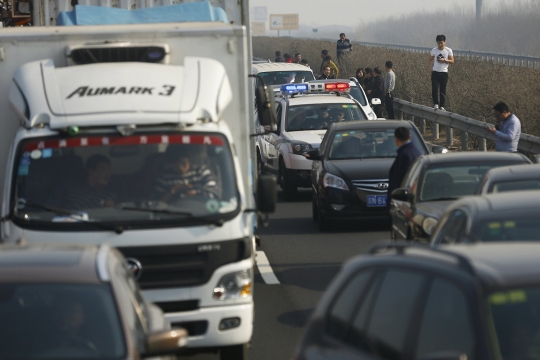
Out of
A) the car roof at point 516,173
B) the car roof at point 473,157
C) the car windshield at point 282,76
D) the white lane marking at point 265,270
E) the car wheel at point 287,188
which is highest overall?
the car roof at point 516,173

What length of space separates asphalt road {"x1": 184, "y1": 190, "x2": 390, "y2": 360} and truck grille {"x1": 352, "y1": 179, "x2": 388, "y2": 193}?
0.62 meters

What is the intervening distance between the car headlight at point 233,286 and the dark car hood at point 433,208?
371 centimetres

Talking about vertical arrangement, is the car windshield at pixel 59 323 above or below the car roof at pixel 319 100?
above

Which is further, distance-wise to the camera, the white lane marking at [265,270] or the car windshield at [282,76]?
the car windshield at [282,76]

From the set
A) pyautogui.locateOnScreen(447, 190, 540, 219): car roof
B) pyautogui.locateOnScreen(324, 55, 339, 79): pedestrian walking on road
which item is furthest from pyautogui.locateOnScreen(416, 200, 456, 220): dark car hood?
pyautogui.locateOnScreen(324, 55, 339, 79): pedestrian walking on road

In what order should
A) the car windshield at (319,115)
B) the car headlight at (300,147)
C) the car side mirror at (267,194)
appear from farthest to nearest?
the car windshield at (319,115) < the car headlight at (300,147) < the car side mirror at (267,194)

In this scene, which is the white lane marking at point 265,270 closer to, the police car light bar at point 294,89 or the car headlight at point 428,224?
the car headlight at point 428,224

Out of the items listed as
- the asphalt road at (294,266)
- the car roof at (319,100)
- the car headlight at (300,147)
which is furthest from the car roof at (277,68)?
the asphalt road at (294,266)

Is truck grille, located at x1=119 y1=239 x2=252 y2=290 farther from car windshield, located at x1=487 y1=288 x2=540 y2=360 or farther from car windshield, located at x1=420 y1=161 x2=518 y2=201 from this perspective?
car windshield, located at x1=420 y1=161 x2=518 y2=201

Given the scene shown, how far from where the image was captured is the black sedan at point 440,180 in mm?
12570

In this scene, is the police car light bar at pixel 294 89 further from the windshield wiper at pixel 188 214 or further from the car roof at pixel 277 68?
the windshield wiper at pixel 188 214

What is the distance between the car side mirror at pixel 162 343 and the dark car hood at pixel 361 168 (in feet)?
36.6

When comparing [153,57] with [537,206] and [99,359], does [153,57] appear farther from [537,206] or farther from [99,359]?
[99,359]

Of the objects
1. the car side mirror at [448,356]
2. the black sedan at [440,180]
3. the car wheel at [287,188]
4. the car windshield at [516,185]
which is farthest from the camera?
the car wheel at [287,188]
